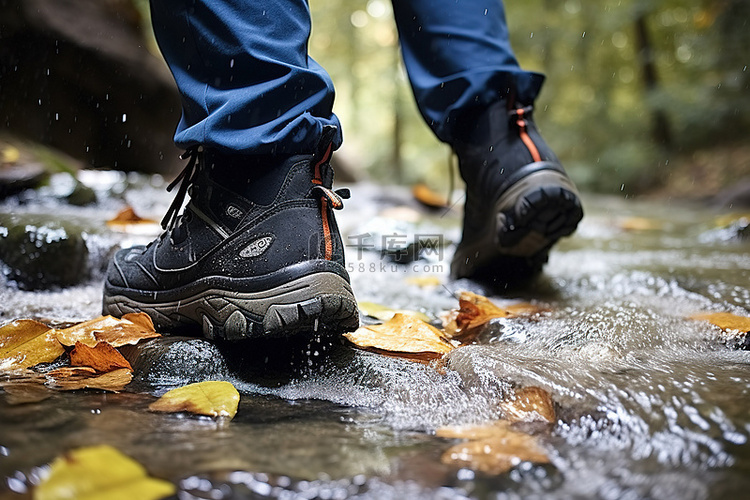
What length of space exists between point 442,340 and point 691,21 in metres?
10.5

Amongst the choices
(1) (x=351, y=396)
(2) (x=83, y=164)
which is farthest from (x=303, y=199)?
(2) (x=83, y=164)

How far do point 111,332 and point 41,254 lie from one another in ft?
2.78

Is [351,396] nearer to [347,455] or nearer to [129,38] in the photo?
[347,455]

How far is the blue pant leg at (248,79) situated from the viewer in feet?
3.79

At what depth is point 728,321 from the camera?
1307 mm

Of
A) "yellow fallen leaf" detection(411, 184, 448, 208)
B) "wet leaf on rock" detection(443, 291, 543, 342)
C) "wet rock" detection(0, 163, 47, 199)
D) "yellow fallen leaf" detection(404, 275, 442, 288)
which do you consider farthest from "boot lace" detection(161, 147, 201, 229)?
"yellow fallen leaf" detection(411, 184, 448, 208)

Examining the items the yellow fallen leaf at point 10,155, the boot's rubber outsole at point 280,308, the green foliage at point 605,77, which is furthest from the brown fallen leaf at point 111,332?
the green foliage at point 605,77

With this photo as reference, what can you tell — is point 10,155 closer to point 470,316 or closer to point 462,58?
point 462,58

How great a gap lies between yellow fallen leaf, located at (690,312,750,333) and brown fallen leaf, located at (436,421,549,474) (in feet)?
2.54

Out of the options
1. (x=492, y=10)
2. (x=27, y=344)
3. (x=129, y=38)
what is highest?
(x=129, y=38)

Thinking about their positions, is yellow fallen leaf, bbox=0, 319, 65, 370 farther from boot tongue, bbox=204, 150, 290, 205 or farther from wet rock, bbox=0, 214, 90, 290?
wet rock, bbox=0, 214, 90, 290

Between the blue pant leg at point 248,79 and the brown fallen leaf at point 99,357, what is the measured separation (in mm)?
460

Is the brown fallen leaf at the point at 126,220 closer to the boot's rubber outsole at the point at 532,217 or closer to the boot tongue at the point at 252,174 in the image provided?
the boot tongue at the point at 252,174

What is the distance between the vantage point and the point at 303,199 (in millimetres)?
1186
